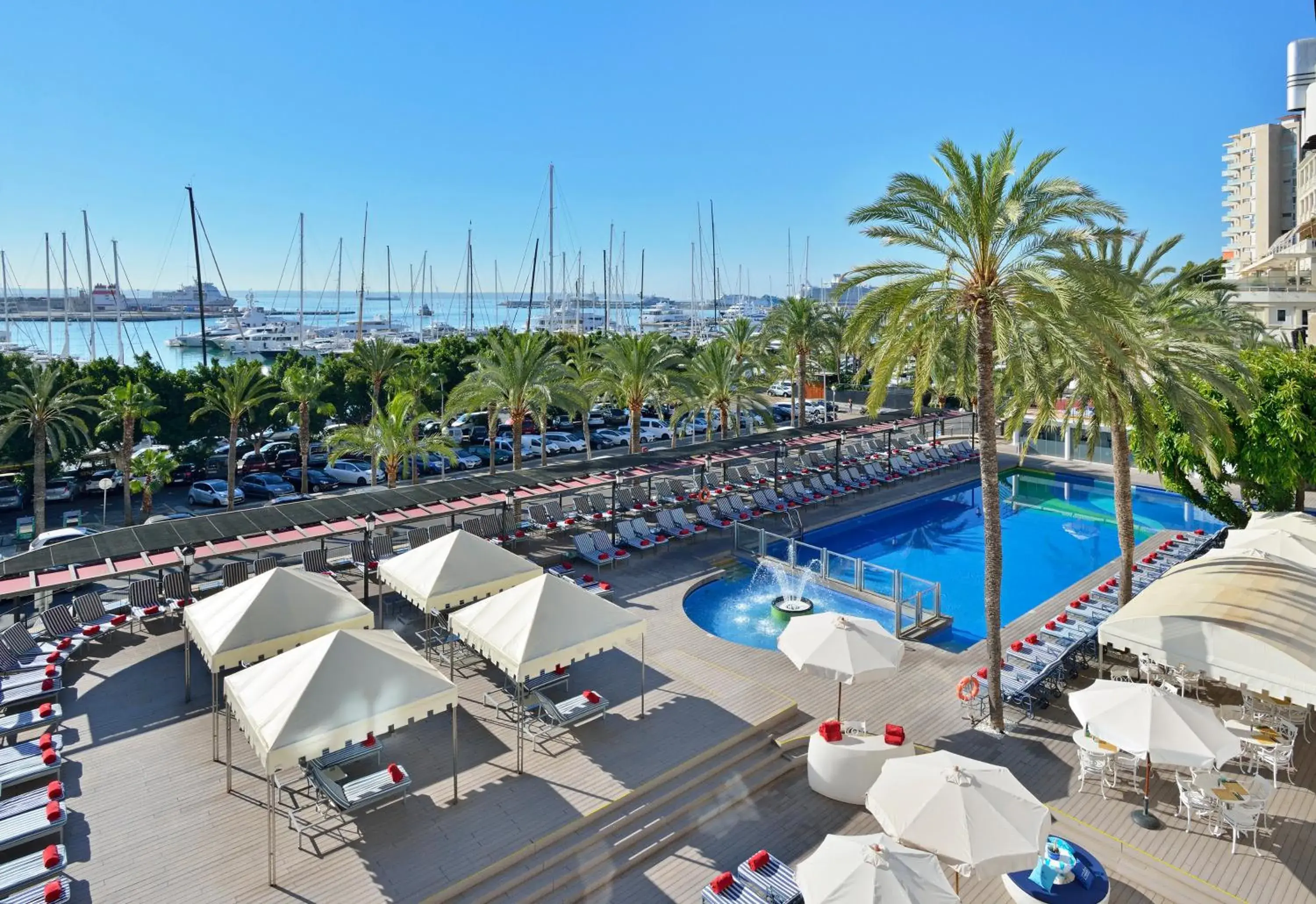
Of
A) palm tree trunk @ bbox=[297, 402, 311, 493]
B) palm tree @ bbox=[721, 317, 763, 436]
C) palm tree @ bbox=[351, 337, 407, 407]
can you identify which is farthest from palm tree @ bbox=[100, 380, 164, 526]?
palm tree @ bbox=[721, 317, 763, 436]

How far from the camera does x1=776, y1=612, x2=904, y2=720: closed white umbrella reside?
1162 cm

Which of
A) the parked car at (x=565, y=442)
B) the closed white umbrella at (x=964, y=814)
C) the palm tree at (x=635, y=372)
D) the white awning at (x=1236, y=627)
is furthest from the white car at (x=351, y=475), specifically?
the white awning at (x=1236, y=627)

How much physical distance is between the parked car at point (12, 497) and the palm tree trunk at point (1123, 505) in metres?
36.8

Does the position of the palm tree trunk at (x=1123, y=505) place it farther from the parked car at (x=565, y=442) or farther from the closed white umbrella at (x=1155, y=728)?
the parked car at (x=565, y=442)

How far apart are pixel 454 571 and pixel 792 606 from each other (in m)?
8.35

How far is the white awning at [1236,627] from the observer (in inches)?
412

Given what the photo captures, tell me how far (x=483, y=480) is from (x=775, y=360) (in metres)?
21.7

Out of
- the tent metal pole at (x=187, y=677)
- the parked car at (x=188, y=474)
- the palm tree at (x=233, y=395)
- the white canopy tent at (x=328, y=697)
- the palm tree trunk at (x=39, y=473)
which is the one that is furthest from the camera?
the parked car at (x=188, y=474)

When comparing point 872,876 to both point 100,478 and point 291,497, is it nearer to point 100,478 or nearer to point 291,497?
point 291,497

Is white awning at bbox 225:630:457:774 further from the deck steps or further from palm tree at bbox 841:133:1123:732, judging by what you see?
palm tree at bbox 841:133:1123:732

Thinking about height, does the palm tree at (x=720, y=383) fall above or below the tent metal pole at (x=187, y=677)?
above

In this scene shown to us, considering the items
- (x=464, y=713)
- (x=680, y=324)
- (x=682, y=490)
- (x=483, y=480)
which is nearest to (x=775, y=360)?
(x=682, y=490)

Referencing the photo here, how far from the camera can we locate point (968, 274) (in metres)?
12.9

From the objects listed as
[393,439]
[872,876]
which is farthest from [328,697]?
[393,439]
